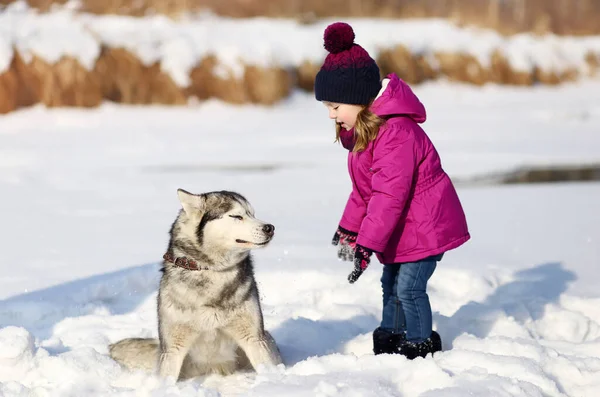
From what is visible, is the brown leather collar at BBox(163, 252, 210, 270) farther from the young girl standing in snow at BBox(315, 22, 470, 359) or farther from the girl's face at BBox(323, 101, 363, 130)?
the girl's face at BBox(323, 101, 363, 130)

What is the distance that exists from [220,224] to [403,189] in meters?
0.88

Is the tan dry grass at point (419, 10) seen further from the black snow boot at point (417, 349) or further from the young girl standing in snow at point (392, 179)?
the black snow boot at point (417, 349)

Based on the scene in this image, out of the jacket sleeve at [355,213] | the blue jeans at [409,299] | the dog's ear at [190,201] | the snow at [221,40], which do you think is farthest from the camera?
the snow at [221,40]

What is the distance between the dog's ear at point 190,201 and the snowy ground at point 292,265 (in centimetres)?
82

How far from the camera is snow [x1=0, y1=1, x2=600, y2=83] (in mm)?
15523

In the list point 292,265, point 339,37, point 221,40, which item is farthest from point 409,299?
point 221,40

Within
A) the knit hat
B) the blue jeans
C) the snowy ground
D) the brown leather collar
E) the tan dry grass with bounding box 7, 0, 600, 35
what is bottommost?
the snowy ground

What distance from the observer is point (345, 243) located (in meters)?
4.05

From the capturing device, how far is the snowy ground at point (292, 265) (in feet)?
12.1

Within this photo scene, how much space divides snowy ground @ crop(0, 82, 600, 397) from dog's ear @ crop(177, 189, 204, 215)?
2.69 ft

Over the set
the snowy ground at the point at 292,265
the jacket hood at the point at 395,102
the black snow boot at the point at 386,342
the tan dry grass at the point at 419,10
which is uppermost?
the tan dry grass at the point at 419,10

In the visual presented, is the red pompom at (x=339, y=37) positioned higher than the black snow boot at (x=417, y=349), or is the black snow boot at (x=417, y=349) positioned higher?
the red pompom at (x=339, y=37)

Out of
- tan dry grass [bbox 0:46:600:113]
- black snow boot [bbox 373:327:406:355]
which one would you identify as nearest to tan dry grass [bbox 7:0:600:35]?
tan dry grass [bbox 0:46:600:113]

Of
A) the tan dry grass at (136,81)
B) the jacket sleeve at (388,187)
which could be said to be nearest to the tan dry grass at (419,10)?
the tan dry grass at (136,81)
